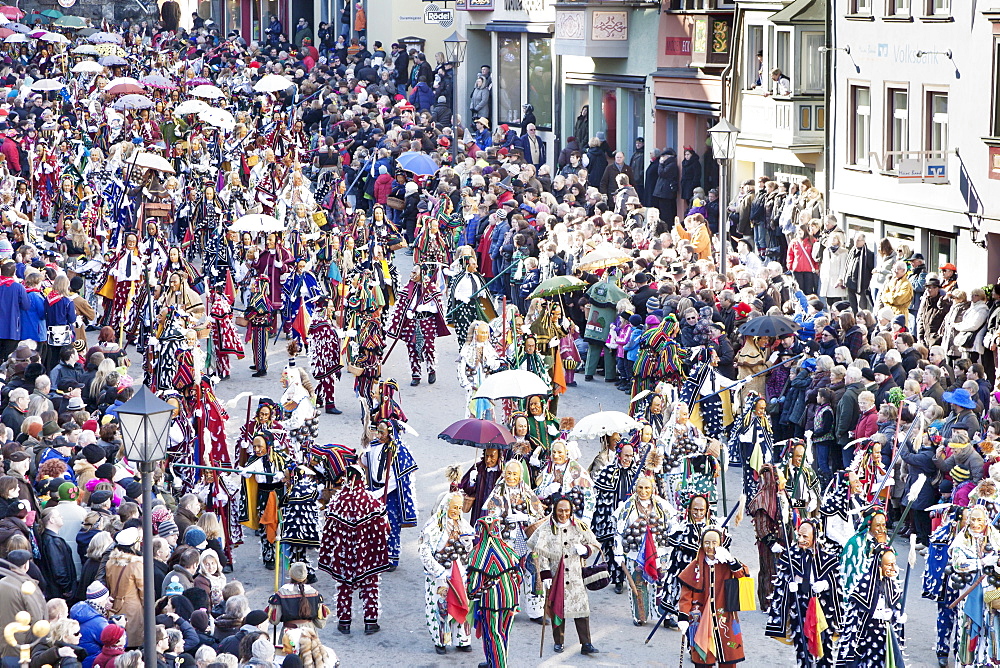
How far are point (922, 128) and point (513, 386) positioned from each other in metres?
12.0

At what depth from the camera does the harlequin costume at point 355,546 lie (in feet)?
54.2

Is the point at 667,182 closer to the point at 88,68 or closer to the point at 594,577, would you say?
the point at 88,68

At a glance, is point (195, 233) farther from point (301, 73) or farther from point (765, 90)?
point (301, 73)

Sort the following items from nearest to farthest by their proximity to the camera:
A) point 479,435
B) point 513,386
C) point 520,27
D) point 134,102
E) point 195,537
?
point 195,537, point 479,435, point 513,386, point 134,102, point 520,27

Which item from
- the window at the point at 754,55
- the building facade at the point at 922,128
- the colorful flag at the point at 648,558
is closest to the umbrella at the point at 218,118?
the window at the point at 754,55

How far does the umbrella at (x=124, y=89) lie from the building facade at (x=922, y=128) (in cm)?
1638

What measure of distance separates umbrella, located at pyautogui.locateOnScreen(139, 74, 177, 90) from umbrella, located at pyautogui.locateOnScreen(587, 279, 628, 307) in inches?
856

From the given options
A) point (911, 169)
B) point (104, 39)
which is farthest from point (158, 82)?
point (911, 169)

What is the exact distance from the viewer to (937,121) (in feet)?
93.8

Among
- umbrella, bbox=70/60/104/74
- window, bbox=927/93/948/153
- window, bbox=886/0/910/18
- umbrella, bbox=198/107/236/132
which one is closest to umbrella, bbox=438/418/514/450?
window, bbox=927/93/948/153

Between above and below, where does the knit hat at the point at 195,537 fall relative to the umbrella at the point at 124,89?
below

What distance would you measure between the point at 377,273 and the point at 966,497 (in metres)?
9.52

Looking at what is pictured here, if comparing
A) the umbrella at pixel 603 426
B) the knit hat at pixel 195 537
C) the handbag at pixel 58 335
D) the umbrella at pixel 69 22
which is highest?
the umbrella at pixel 69 22

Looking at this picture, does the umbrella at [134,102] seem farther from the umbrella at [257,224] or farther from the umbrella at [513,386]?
the umbrella at [513,386]
